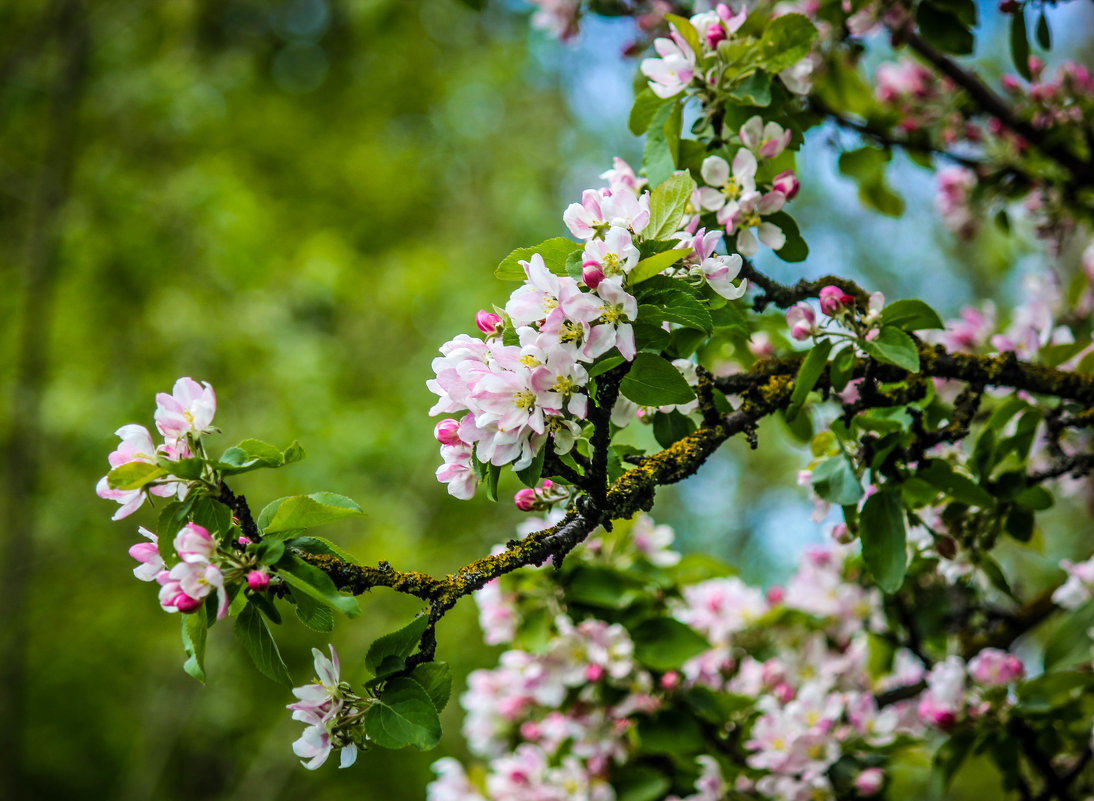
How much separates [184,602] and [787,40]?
1.07 meters

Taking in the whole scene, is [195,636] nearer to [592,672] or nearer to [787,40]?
[592,672]

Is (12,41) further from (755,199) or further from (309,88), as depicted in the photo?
(755,199)

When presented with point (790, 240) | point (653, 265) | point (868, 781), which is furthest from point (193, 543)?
point (868, 781)

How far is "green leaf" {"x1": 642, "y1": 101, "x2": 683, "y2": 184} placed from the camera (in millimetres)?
1274

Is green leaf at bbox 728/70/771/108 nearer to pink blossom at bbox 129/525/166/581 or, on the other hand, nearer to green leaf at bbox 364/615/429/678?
green leaf at bbox 364/615/429/678

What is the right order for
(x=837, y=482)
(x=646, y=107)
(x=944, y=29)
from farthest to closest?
(x=944, y=29) → (x=646, y=107) → (x=837, y=482)

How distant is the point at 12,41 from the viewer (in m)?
5.25

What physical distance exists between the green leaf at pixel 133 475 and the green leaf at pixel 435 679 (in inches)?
13.4

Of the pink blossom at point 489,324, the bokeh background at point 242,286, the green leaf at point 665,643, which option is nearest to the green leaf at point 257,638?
the pink blossom at point 489,324

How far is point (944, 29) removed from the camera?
1648 millimetres

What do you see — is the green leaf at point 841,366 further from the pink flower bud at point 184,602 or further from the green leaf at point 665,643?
the pink flower bud at point 184,602

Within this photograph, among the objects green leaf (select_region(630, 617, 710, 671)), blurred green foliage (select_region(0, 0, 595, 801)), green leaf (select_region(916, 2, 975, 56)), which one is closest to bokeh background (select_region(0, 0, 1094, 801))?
blurred green foliage (select_region(0, 0, 595, 801))

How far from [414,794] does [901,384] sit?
6308 millimetres

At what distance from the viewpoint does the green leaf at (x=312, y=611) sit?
963 mm
